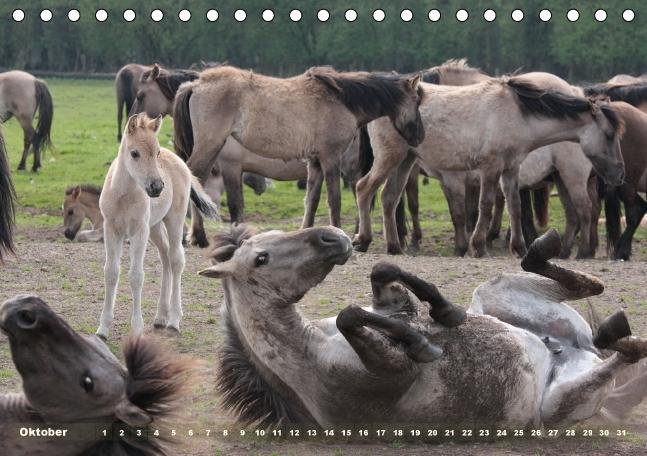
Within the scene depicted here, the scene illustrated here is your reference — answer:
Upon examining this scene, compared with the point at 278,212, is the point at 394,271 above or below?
above

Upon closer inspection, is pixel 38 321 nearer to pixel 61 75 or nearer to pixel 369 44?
pixel 369 44

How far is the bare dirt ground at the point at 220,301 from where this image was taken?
4973mm

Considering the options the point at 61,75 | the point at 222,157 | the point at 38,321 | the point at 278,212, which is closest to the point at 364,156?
Answer: the point at 222,157

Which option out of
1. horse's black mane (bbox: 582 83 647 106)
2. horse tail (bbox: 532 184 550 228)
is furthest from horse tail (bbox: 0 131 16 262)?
horse's black mane (bbox: 582 83 647 106)

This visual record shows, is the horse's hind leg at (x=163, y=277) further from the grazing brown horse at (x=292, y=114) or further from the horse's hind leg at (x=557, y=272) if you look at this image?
the grazing brown horse at (x=292, y=114)

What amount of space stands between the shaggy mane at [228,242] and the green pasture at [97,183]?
8.46m

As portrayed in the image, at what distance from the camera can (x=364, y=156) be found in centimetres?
1447

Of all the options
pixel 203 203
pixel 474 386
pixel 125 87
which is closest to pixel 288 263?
pixel 474 386

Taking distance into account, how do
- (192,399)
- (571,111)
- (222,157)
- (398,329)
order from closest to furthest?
(398,329) → (192,399) → (571,111) → (222,157)

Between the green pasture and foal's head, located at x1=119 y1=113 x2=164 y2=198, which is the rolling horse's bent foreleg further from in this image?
the green pasture

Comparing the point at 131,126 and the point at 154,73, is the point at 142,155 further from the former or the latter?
the point at 154,73

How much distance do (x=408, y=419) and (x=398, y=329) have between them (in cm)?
49

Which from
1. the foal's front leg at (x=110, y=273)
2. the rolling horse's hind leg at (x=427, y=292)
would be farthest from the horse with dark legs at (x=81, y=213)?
the rolling horse's hind leg at (x=427, y=292)

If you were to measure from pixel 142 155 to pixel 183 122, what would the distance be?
220 inches
